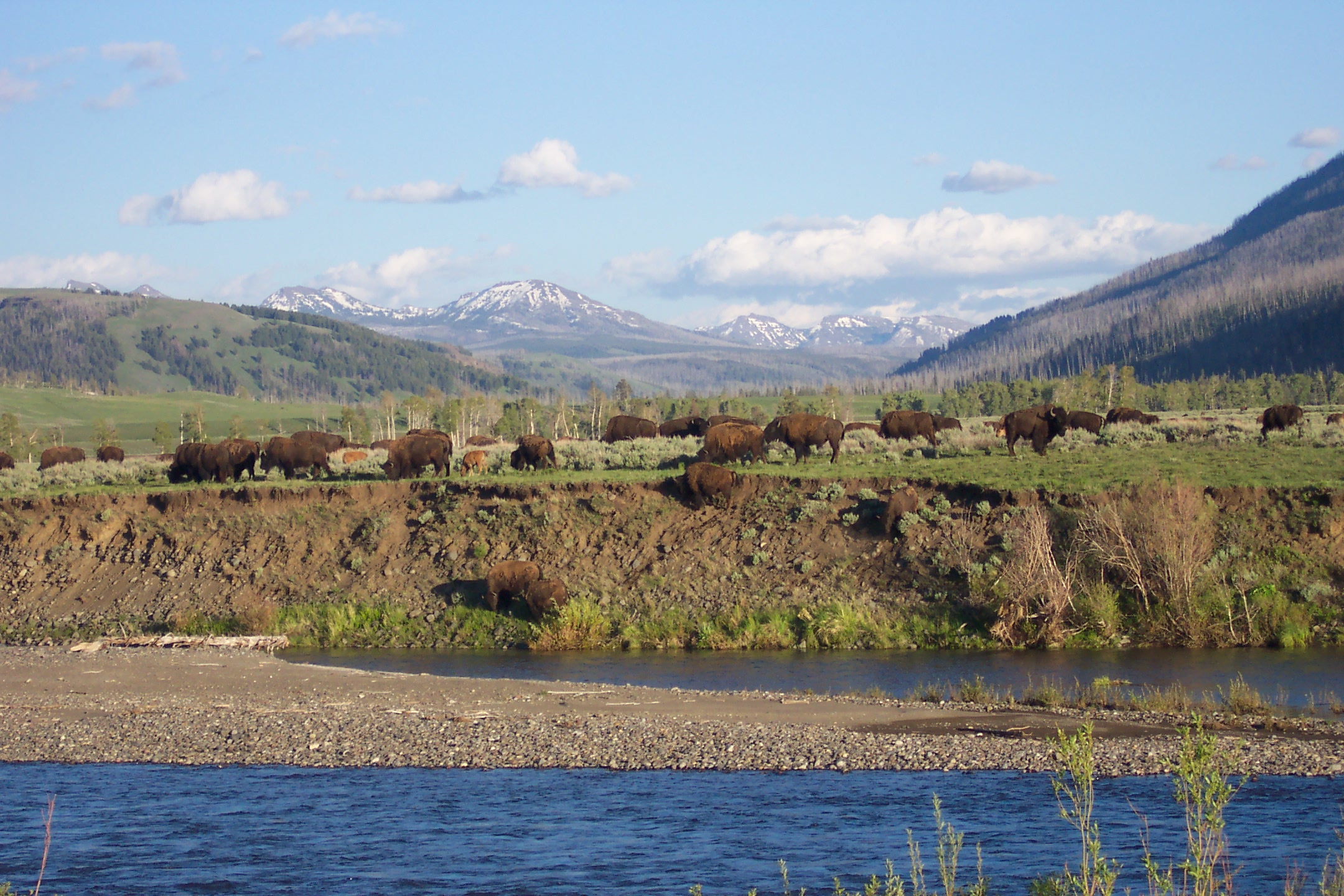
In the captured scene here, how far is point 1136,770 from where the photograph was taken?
1633 cm

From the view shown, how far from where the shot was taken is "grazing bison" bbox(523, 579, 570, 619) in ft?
96.7

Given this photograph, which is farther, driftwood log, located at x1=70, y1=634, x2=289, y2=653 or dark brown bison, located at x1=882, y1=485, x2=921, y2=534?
dark brown bison, located at x1=882, y1=485, x2=921, y2=534

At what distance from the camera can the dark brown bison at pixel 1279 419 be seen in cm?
4406

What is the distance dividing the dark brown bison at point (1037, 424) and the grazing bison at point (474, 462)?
1804cm

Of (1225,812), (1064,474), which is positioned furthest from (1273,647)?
(1225,812)

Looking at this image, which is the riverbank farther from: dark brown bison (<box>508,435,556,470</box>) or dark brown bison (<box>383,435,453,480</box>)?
dark brown bison (<box>508,435,556,470</box>)

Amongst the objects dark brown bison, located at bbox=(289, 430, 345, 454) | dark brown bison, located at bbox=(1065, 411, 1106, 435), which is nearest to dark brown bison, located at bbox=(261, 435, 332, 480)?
dark brown bison, located at bbox=(289, 430, 345, 454)

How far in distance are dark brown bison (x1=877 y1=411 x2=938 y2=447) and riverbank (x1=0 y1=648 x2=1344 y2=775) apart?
28.6 metres

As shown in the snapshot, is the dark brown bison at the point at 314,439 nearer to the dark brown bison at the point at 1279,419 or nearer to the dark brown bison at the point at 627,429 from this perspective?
the dark brown bison at the point at 627,429

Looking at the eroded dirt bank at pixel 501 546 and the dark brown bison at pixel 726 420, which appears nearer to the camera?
the eroded dirt bank at pixel 501 546

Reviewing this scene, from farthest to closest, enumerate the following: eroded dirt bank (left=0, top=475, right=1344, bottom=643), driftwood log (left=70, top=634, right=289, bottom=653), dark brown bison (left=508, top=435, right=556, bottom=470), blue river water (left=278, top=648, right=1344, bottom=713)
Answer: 1. dark brown bison (left=508, top=435, right=556, bottom=470)
2. driftwood log (left=70, top=634, right=289, bottom=653)
3. eroded dirt bank (left=0, top=475, right=1344, bottom=643)
4. blue river water (left=278, top=648, right=1344, bottom=713)

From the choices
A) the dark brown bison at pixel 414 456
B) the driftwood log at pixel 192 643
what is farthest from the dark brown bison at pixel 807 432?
the driftwood log at pixel 192 643

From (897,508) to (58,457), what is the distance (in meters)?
46.6

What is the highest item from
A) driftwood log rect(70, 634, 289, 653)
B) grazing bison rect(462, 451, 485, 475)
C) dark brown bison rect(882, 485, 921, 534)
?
grazing bison rect(462, 451, 485, 475)
